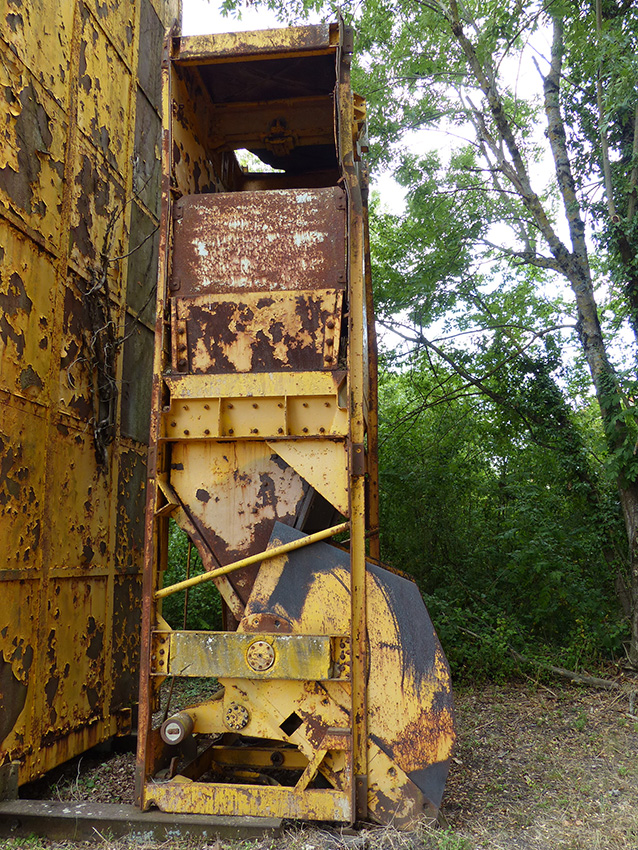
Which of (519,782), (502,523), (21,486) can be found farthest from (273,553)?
(502,523)

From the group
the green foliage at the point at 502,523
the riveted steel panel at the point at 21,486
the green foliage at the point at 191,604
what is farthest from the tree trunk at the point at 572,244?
the riveted steel panel at the point at 21,486

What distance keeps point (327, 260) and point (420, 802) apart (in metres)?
3.38

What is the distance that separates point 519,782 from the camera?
4602mm

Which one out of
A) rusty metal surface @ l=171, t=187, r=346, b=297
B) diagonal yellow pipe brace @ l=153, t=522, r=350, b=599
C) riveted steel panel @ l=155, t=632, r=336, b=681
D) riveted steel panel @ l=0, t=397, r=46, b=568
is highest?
rusty metal surface @ l=171, t=187, r=346, b=297

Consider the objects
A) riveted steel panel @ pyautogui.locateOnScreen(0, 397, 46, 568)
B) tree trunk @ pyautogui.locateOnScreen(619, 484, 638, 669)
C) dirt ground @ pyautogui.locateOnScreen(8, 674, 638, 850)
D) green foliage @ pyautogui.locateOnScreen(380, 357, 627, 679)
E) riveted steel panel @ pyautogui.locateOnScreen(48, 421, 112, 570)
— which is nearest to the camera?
dirt ground @ pyautogui.locateOnScreen(8, 674, 638, 850)

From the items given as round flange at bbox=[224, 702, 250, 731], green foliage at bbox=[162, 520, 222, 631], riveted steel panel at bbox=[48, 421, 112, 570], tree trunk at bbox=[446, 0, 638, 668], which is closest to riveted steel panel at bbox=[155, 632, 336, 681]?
round flange at bbox=[224, 702, 250, 731]

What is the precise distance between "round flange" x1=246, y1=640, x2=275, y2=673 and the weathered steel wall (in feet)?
5.12

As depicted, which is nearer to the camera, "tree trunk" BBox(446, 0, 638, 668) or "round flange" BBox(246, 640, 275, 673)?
"round flange" BBox(246, 640, 275, 673)

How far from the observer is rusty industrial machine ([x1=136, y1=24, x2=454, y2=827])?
12.3 ft

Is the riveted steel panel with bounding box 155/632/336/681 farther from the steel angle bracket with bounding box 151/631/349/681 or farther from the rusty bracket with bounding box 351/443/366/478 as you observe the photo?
the rusty bracket with bounding box 351/443/366/478

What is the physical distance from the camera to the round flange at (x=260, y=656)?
3.77m

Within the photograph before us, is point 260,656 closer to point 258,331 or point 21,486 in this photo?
point 21,486

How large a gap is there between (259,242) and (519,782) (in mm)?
4266

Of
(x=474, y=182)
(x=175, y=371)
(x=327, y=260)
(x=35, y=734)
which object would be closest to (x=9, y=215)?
(x=175, y=371)
